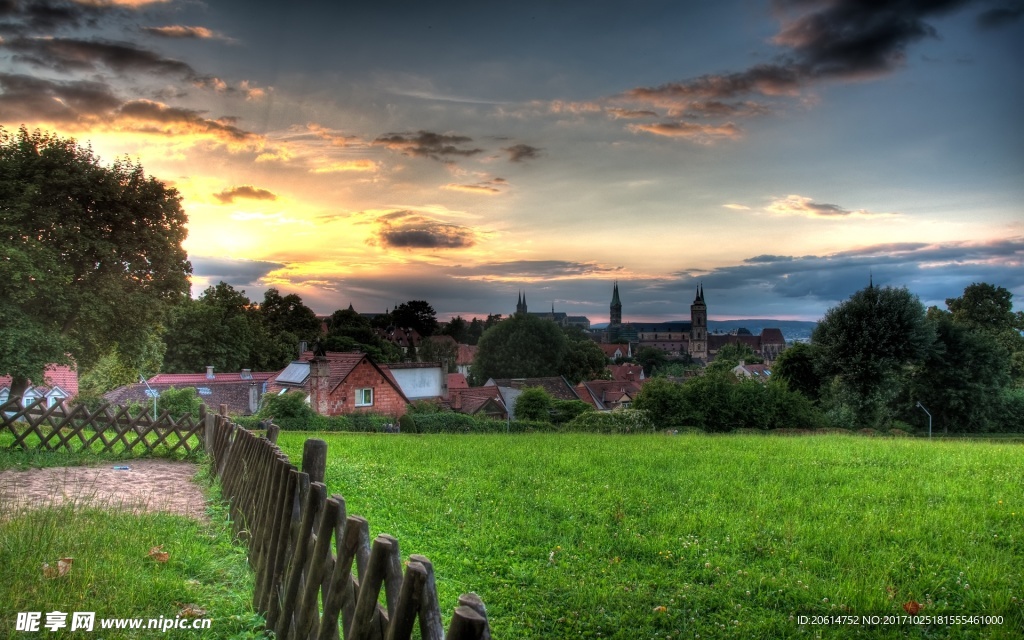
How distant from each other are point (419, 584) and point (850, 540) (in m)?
7.73

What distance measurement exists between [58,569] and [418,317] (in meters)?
121

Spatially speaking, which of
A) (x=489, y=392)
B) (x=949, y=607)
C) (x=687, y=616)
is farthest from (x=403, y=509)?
(x=489, y=392)

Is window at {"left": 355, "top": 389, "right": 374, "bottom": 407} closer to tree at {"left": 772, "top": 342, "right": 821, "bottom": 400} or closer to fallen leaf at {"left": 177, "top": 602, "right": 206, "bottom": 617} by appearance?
tree at {"left": 772, "top": 342, "right": 821, "bottom": 400}

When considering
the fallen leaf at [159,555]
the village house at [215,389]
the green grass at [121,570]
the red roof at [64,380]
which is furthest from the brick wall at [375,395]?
the fallen leaf at [159,555]

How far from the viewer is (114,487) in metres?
10.8

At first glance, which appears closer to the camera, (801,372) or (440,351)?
(801,372)

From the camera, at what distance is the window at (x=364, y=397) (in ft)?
139

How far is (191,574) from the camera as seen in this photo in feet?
19.6

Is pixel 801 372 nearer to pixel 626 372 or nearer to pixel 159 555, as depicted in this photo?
pixel 159 555

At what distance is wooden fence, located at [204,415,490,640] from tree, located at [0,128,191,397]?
66.0 ft

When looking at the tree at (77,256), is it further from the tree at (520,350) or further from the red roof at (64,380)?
the tree at (520,350)

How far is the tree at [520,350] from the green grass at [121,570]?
73513mm

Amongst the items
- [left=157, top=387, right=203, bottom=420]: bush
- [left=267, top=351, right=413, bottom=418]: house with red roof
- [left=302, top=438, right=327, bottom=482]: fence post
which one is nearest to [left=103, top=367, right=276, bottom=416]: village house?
[left=267, top=351, right=413, bottom=418]: house with red roof

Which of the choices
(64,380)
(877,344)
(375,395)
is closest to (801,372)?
(877,344)
